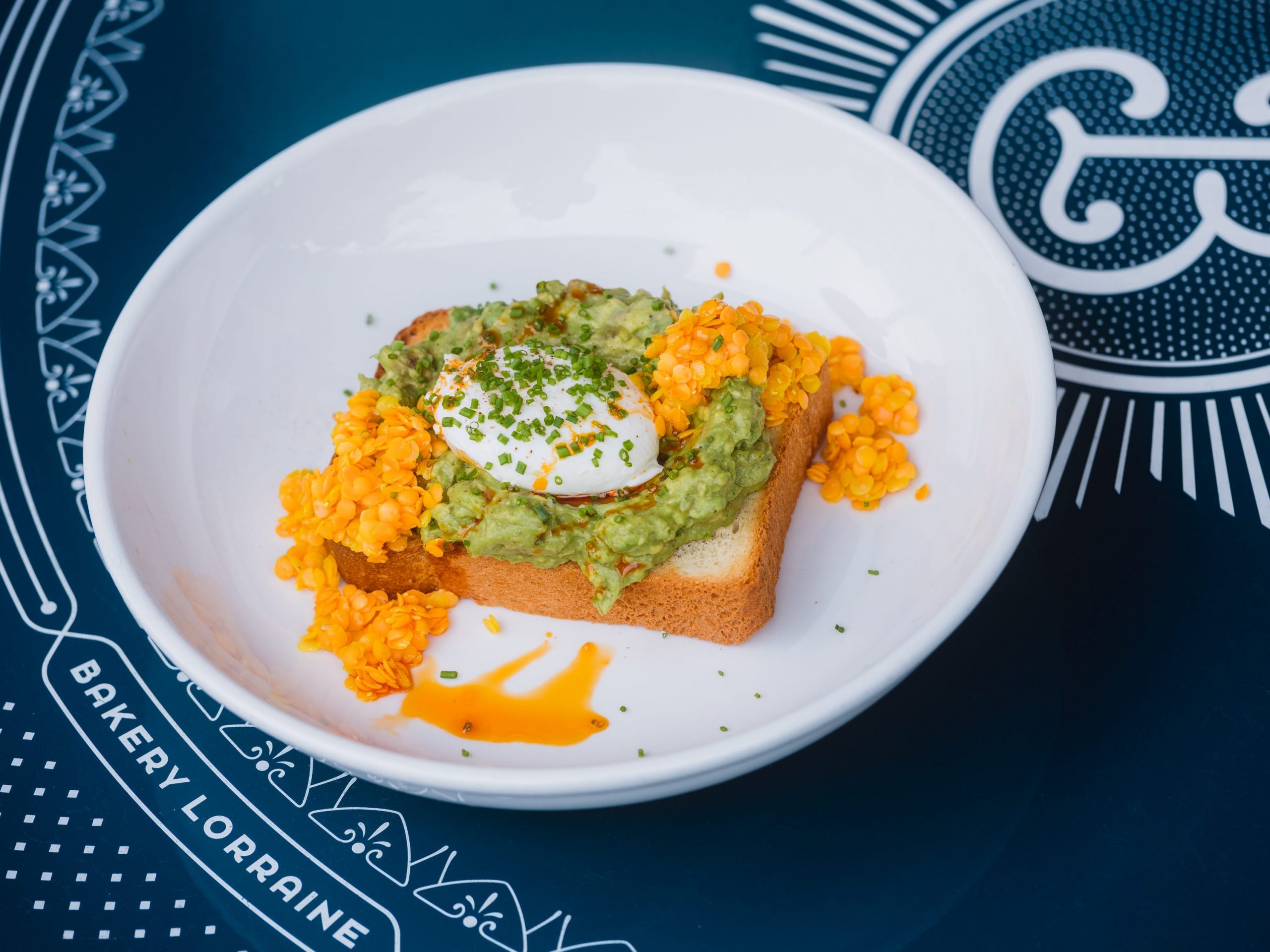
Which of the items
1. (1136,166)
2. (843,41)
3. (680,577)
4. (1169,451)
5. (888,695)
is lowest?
(888,695)

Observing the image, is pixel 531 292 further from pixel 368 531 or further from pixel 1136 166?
pixel 1136 166

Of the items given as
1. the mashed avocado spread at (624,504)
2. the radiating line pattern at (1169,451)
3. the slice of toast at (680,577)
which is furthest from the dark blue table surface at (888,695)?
the mashed avocado spread at (624,504)

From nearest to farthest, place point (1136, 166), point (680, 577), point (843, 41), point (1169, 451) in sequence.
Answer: point (680, 577) → point (1169, 451) → point (1136, 166) → point (843, 41)

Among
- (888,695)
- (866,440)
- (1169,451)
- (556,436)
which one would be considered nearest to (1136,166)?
(1169,451)

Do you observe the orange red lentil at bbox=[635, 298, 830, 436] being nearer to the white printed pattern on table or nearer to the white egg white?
the white egg white

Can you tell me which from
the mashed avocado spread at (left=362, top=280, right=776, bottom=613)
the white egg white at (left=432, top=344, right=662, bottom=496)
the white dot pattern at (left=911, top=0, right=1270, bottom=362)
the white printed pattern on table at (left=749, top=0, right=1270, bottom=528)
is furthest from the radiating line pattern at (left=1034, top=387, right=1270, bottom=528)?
the white egg white at (left=432, top=344, right=662, bottom=496)
